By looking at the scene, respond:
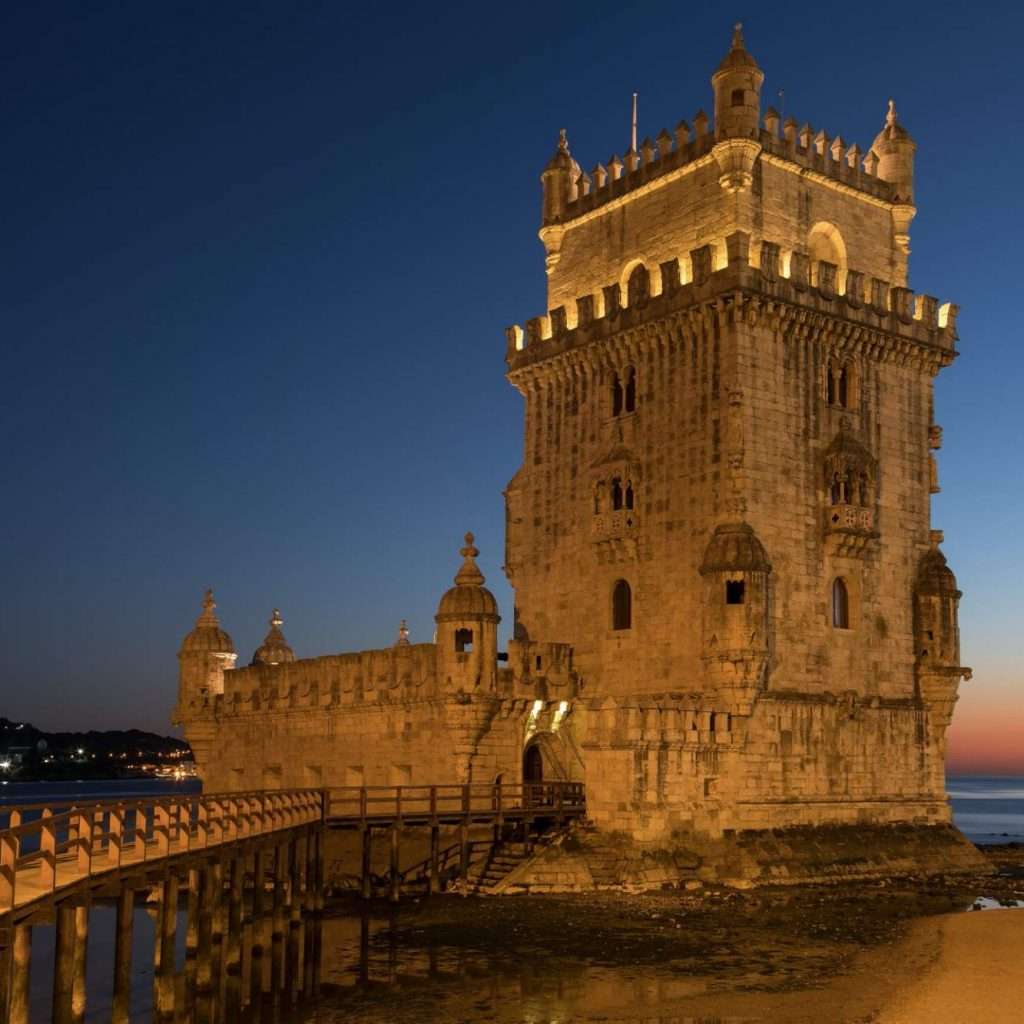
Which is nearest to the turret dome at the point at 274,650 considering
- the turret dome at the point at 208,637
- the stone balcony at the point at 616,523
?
the turret dome at the point at 208,637

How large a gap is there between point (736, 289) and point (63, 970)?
28359 mm

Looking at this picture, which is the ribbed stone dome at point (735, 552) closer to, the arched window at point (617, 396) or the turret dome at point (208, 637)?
the arched window at point (617, 396)

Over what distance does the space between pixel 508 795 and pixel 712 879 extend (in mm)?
6219

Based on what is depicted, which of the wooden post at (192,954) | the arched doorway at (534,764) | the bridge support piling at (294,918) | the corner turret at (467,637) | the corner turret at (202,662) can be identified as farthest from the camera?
the corner turret at (202,662)

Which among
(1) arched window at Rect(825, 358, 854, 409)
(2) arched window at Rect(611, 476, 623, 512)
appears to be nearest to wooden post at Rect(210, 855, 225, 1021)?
(2) arched window at Rect(611, 476, 623, 512)

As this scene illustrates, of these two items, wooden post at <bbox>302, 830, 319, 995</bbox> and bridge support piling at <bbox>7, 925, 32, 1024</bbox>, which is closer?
bridge support piling at <bbox>7, 925, 32, 1024</bbox>

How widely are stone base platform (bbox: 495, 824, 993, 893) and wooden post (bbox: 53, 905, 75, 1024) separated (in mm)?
19635

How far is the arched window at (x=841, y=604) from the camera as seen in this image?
43.7m

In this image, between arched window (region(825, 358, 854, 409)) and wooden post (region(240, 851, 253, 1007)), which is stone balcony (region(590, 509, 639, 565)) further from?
wooden post (region(240, 851, 253, 1007))

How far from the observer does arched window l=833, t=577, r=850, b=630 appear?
4372cm

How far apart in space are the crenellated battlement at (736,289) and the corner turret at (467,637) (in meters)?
9.60

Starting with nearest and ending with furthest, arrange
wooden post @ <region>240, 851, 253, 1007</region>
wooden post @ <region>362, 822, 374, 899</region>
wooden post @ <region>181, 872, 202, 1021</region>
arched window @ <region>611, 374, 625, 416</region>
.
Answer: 1. wooden post @ <region>181, 872, 202, 1021</region>
2. wooden post @ <region>240, 851, 253, 1007</region>
3. wooden post @ <region>362, 822, 374, 899</region>
4. arched window @ <region>611, 374, 625, 416</region>

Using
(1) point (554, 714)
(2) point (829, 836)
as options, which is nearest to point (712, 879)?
(2) point (829, 836)

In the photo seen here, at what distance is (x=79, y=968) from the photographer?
19953 millimetres
